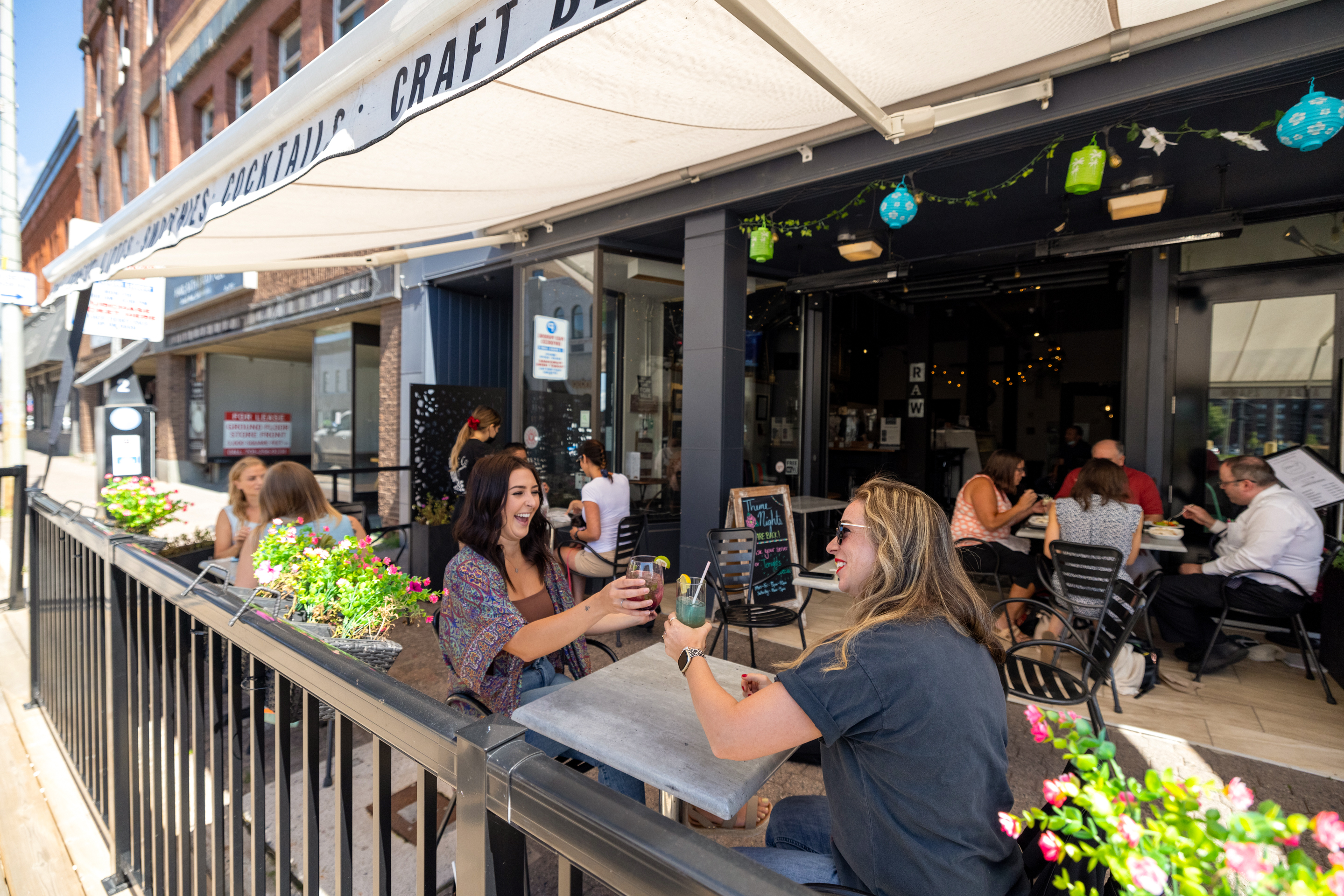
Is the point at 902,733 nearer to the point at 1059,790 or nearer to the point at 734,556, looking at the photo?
the point at 1059,790

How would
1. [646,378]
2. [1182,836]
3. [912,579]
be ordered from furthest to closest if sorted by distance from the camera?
1. [646,378]
2. [912,579]
3. [1182,836]

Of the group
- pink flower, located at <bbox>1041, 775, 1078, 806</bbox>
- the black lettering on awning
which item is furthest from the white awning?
pink flower, located at <bbox>1041, 775, 1078, 806</bbox>

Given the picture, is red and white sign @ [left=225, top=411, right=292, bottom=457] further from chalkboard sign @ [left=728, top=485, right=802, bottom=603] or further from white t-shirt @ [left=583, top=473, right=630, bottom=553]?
chalkboard sign @ [left=728, top=485, right=802, bottom=603]

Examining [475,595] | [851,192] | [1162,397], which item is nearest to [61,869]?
[475,595]

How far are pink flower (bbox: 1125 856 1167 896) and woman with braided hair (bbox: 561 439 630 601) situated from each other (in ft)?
13.1

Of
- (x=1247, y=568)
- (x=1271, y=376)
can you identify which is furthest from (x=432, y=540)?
(x=1271, y=376)

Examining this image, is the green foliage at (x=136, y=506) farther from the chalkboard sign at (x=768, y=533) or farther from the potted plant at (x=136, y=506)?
the chalkboard sign at (x=768, y=533)

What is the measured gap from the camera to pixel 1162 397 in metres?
5.41

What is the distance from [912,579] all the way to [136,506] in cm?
434

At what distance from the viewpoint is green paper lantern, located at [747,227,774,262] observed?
15.9 ft

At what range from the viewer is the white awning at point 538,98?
178 centimetres

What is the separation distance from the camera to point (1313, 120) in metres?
2.67

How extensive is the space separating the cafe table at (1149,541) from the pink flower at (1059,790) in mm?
4129

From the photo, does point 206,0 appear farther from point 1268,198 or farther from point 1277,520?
point 1277,520
